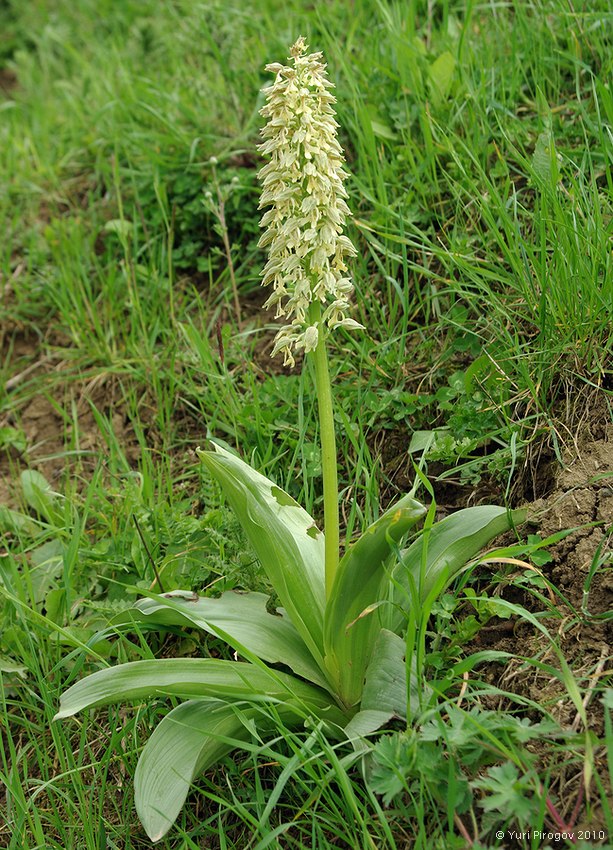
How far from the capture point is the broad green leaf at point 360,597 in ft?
6.97

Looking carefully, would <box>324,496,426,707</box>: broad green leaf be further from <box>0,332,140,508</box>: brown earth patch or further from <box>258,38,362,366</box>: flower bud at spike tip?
<box>0,332,140,508</box>: brown earth patch

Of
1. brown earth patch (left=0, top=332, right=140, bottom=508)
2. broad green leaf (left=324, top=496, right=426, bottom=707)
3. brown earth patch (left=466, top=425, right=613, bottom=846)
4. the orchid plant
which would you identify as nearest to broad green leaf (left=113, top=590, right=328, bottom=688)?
the orchid plant

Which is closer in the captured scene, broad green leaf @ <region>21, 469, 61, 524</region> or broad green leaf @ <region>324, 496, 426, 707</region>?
broad green leaf @ <region>324, 496, 426, 707</region>

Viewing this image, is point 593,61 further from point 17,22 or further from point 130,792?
point 17,22

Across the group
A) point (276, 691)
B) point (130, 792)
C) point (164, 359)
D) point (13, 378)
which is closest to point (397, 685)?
point (276, 691)

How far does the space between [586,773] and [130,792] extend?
1.34 metres

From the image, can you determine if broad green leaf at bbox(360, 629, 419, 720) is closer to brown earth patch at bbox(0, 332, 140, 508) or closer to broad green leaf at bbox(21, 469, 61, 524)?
broad green leaf at bbox(21, 469, 61, 524)

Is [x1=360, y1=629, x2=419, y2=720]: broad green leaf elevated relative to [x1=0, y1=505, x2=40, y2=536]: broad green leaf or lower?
elevated

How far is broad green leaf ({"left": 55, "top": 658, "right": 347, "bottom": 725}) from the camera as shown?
7.29 feet

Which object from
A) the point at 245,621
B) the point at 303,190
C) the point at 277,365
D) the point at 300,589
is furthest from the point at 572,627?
the point at 277,365
